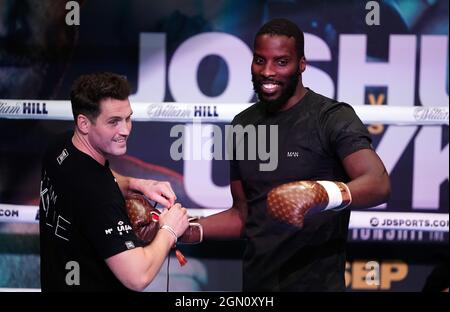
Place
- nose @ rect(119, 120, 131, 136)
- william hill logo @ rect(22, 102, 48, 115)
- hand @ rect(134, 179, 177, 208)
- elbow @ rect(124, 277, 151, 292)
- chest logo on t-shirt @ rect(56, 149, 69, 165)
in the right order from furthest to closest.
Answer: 1. william hill logo @ rect(22, 102, 48, 115)
2. hand @ rect(134, 179, 177, 208)
3. nose @ rect(119, 120, 131, 136)
4. chest logo on t-shirt @ rect(56, 149, 69, 165)
5. elbow @ rect(124, 277, 151, 292)

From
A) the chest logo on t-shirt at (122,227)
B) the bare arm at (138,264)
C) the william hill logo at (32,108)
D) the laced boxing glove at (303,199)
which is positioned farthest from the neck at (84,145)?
the william hill logo at (32,108)

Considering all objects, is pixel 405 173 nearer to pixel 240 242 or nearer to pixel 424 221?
pixel 424 221

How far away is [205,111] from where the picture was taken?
12.5ft

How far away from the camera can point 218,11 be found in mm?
3840

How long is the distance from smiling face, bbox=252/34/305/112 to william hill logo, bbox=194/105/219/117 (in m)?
0.83

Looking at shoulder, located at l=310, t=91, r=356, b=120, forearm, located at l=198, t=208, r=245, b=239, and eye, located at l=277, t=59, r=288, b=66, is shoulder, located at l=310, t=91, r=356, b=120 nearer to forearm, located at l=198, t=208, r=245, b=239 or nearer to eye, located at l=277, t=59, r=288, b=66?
eye, located at l=277, t=59, r=288, b=66

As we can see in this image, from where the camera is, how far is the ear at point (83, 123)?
8.71ft

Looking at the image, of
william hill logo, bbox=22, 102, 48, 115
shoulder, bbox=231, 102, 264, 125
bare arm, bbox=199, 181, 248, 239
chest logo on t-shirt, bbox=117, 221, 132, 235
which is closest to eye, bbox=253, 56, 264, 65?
shoulder, bbox=231, 102, 264, 125

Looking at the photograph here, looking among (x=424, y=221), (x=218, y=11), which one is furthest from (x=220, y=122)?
(x=424, y=221)

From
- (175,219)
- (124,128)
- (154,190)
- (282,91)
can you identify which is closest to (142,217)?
(154,190)

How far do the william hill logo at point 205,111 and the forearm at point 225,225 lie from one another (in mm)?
753

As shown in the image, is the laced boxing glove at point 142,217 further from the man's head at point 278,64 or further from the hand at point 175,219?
the man's head at point 278,64

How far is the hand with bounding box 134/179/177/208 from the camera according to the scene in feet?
9.45
